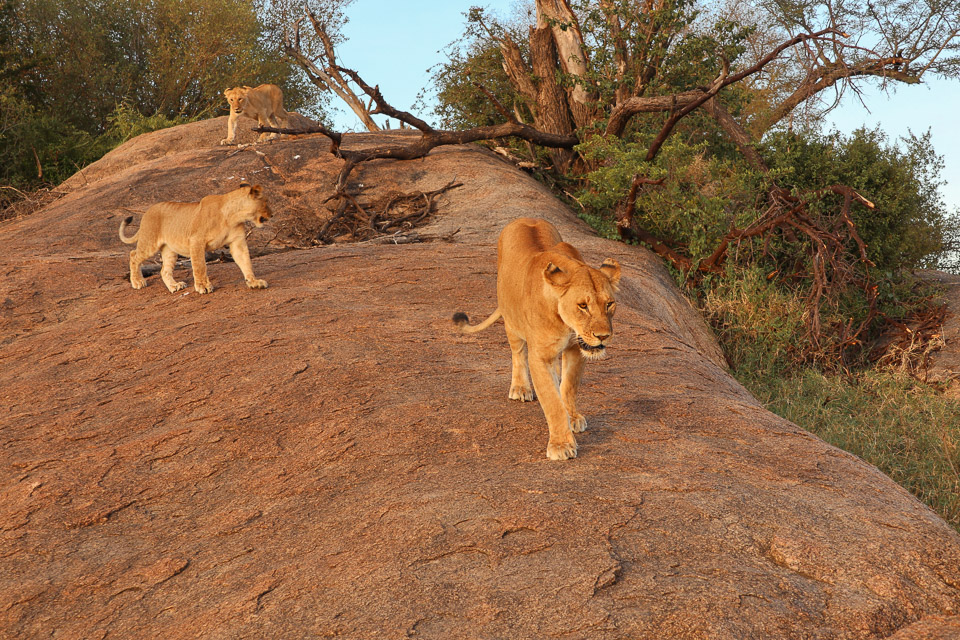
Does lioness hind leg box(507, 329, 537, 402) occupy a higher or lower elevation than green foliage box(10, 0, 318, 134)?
lower

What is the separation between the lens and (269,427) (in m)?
4.56

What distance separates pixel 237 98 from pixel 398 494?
11.3 m

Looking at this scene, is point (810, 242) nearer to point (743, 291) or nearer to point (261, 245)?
point (743, 291)

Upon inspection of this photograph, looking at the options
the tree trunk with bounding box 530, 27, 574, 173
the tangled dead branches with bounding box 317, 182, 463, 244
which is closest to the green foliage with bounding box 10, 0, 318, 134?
the tree trunk with bounding box 530, 27, 574, 173

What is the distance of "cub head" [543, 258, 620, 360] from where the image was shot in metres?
3.67

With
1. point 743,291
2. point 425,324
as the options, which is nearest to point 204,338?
point 425,324

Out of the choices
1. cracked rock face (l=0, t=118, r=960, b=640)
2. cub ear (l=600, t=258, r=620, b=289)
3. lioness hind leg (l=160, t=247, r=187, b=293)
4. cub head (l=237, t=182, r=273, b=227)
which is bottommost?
cracked rock face (l=0, t=118, r=960, b=640)

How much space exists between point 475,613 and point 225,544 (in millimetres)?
1214

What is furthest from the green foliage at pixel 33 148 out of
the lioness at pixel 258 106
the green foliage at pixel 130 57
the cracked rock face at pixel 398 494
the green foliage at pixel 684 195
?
the green foliage at pixel 684 195

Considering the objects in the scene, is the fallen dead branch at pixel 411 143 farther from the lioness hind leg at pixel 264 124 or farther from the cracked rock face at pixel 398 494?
the cracked rock face at pixel 398 494

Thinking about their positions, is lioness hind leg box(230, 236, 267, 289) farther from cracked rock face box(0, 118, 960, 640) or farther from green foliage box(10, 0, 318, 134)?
green foliage box(10, 0, 318, 134)

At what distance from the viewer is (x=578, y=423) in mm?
4469

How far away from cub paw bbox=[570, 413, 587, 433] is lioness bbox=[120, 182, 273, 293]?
12.8ft

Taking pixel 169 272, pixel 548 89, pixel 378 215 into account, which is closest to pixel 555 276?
pixel 169 272
